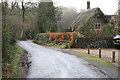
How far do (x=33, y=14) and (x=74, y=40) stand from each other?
3058 centimetres

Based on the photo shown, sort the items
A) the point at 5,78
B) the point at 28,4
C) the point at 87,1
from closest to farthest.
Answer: the point at 5,78
the point at 87,1
the point at 28,4

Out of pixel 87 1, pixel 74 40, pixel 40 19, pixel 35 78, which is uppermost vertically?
pixel 87 1

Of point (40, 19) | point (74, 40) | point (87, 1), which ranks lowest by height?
point (74, 40)

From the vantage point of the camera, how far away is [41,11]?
42.6 meters

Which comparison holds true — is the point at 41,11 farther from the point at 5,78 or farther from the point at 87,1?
the point at 5,78

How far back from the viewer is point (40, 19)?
44.8 meters

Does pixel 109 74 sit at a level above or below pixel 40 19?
below

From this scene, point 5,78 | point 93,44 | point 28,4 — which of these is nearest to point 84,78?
point 5,78

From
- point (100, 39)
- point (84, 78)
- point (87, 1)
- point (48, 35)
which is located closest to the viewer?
point (84, 78)

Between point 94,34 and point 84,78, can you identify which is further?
point 94,34

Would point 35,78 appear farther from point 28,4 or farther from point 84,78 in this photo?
point 28,4

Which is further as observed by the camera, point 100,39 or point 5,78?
point 100,39

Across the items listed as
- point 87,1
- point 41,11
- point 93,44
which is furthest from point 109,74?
point 41,11

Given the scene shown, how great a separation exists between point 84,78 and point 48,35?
19.7m
